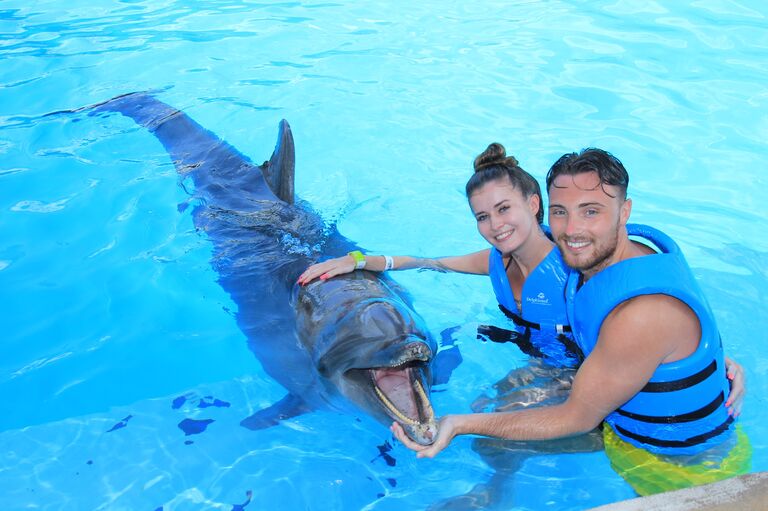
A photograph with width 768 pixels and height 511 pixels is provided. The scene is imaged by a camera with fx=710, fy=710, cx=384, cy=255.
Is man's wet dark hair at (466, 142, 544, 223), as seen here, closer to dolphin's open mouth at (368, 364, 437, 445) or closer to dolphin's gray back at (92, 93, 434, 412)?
dolphin's gray back at (92, 93, 434, 412)

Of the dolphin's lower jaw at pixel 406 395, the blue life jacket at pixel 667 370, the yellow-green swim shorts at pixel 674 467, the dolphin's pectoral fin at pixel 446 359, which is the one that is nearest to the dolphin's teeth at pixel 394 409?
the dolphin's lower jaw at pixel 406 395

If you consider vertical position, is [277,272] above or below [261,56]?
below

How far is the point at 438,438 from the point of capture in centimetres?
305

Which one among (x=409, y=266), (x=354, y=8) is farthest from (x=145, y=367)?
(x=354, y=8)

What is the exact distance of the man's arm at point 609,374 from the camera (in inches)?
112

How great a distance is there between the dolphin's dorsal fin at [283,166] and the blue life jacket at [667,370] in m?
3.23

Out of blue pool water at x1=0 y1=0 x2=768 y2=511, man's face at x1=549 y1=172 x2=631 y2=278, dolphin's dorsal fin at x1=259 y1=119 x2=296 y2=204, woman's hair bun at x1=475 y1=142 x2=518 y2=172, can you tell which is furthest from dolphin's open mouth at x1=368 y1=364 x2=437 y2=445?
dolphin's dorsal fin at x1=259 y1=119 x2=296 y2=204

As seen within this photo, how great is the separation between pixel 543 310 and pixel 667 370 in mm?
1289

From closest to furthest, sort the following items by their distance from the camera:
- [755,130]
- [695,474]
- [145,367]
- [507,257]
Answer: [695,474]
[507,257]
[145,367]
[755,130]

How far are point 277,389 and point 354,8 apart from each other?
10836 mm

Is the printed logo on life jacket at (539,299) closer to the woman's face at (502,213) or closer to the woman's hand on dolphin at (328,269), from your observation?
the woman's face at (502,213)

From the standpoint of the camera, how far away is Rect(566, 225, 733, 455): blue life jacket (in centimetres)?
288

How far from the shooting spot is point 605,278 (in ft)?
9.89

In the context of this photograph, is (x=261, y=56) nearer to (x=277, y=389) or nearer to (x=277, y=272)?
(x=277, y=272)
